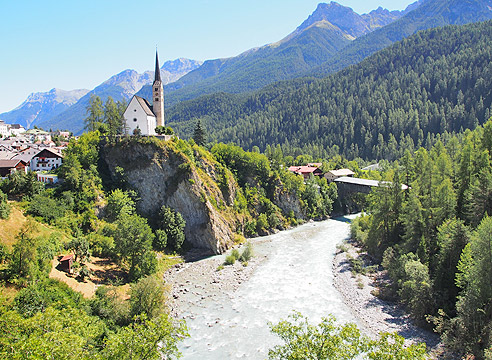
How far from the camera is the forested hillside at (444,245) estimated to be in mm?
23828

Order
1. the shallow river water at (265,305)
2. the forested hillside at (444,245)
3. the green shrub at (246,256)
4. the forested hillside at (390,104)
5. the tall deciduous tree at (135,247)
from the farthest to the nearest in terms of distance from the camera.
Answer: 1. the forested hillside at (390,104)
2. the green shrub at (246,256)
3. the tall deciduous tree at (135,247)
4. the shallow river water at (265,305)
5. the forested hillside at (444,245)

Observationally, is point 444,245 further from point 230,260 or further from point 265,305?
point 230,260

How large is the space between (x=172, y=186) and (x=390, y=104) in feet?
390

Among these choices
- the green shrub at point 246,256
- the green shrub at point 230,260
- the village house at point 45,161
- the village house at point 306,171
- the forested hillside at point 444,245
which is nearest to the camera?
the forested hillside at point 444,245

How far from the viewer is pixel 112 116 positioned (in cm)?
6112

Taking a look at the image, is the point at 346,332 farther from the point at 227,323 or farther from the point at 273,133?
the point at 273,133

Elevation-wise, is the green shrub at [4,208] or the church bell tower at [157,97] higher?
the church bell tower at [157,97]

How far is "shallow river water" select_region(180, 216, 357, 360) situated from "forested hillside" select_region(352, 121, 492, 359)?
21.5 feet

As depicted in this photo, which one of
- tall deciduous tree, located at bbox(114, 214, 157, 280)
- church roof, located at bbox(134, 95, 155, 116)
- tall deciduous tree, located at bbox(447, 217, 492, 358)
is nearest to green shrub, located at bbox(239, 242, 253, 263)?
tall deciduous tree, located at bbox(114, 214, 157, 280)

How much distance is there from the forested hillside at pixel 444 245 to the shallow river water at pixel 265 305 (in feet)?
21.5

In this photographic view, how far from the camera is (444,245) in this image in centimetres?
2969

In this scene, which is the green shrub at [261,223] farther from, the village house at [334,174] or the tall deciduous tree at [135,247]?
the village house at [334,174]

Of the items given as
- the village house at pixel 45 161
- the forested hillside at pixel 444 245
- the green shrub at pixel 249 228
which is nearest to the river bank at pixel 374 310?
the forested hillside at pixel 444 245

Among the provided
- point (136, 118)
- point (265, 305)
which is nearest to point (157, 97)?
point (136, 118)
